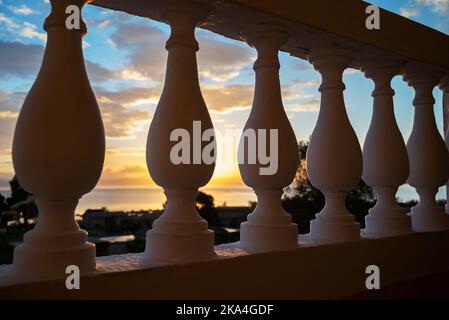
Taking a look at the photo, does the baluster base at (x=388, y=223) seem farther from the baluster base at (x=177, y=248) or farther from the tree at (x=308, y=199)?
the tree at (x=308, y=199)

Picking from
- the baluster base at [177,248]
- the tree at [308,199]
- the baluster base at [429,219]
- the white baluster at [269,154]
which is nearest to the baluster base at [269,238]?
the white baluster at [269,154]

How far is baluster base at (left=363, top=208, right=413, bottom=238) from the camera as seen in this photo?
1819 millimetres

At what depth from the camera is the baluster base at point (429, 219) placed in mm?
2037

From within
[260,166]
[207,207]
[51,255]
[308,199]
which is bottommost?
[308,199]

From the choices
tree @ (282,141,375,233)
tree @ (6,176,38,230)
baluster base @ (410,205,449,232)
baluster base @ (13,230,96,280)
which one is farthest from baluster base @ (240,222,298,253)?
tree @ (282,141,375,233)

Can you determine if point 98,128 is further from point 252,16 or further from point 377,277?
point 377,277

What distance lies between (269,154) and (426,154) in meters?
1.08

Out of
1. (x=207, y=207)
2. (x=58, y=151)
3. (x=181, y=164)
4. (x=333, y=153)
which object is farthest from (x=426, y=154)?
(x=207, y=207)

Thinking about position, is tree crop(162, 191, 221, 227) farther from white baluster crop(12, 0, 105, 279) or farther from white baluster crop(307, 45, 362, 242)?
white baluster crop(12, 0, 105, 279)

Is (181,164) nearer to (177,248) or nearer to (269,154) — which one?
(177,248)

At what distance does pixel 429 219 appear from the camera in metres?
2.04

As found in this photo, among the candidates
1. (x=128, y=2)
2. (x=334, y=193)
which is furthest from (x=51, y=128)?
(x=334, y=193)

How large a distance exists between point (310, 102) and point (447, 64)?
0.70 metres

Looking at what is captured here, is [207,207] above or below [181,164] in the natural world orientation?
below
